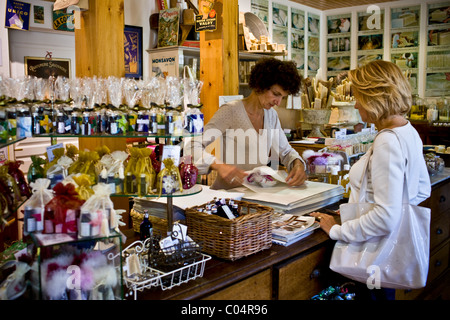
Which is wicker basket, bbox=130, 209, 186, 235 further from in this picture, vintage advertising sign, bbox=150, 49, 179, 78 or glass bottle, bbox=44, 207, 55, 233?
vintage advertising sign, bbox=150, 49, 179, 78

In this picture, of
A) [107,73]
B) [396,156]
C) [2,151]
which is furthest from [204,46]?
[396,156]

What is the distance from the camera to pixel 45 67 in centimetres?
524

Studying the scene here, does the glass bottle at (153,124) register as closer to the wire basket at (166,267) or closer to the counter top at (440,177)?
the wire basket at (166,267)

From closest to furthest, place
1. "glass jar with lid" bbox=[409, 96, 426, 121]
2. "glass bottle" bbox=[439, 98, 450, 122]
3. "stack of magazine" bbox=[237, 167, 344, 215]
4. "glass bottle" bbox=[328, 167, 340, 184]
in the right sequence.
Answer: "stack of magazine" bbox=[237, 167, 344, 215], "glass bottle" bbox=[328, 167, 340, 184], "glass bottle" bbox=[439, 98, 450, 122], "glass jar with lid" bbox=[409, 96, 426, 121]

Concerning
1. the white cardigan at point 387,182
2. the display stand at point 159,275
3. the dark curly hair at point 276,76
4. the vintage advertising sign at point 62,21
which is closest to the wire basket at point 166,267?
the display stand at point 159,275

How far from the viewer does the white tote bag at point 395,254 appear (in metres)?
1.86

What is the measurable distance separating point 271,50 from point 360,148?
213 cm

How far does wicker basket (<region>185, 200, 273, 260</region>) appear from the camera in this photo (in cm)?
175

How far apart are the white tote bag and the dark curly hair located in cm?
130

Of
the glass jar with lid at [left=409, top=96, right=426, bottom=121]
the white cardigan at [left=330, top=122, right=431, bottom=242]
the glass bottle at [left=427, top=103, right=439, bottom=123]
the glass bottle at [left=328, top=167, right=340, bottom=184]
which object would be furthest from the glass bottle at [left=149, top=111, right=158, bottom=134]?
the glass jar with lid at [left=409, top=96, right=426, bottom=121]

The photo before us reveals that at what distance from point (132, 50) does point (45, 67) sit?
3.43 ft

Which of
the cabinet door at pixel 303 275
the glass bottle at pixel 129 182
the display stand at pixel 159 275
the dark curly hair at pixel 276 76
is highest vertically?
the dark curly hair at pixel 276 76

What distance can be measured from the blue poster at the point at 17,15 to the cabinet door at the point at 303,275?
168 inches
